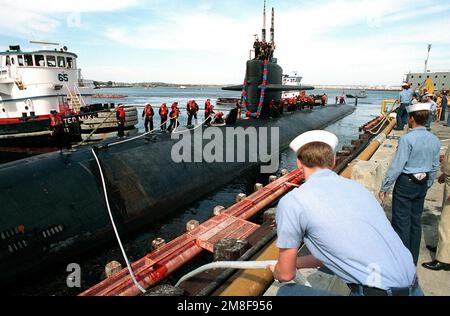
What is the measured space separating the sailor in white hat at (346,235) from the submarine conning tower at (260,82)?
16677 millimetres

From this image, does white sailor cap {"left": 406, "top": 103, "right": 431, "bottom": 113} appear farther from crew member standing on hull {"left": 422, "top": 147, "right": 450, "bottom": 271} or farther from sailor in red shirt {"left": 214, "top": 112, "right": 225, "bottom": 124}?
sailor in red shirt {"left": 214, "top": 112, "right": 225, "bottom": 124}

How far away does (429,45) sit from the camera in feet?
147

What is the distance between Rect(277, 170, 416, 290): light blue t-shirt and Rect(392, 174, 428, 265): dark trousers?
103 inches

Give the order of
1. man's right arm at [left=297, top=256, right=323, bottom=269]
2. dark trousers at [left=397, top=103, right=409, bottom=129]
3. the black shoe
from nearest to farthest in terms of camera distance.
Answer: man's right arm at [left=297, top=256, right=323, bottom=269] < the black shoe < dark trousers at [left=397, top=103, right=409, bottom=129]

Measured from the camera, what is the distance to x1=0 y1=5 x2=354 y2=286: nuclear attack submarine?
6.65 m

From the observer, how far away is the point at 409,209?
462cm

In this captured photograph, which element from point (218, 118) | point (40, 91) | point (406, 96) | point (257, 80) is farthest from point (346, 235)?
point (40, 91)

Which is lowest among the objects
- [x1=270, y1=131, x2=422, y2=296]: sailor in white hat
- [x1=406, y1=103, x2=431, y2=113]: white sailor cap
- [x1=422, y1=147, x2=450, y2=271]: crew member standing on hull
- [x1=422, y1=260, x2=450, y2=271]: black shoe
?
[x1=422, y1=260, x2=450, y2=271]: black shoe

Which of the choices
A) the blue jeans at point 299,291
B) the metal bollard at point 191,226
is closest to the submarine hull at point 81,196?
the metal bollard at point 191,226

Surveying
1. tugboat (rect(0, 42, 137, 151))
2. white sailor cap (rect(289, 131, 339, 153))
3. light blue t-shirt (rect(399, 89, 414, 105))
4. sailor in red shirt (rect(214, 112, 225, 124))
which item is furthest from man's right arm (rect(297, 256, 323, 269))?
tugboat (rect(0, 42, 137, 151))

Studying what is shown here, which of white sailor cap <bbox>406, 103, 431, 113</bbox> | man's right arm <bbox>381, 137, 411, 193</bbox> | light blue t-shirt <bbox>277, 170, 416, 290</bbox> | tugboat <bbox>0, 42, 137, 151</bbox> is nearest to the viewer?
light blue t-shirt <bbox>277, 170, 416, 290</bbox>

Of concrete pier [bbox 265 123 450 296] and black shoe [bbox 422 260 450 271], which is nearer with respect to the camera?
concrete pier [bbox 265 123 450 296]

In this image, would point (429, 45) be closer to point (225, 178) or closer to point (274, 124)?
point (274, 124)

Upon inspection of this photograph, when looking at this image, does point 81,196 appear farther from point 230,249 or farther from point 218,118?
point 218,118
